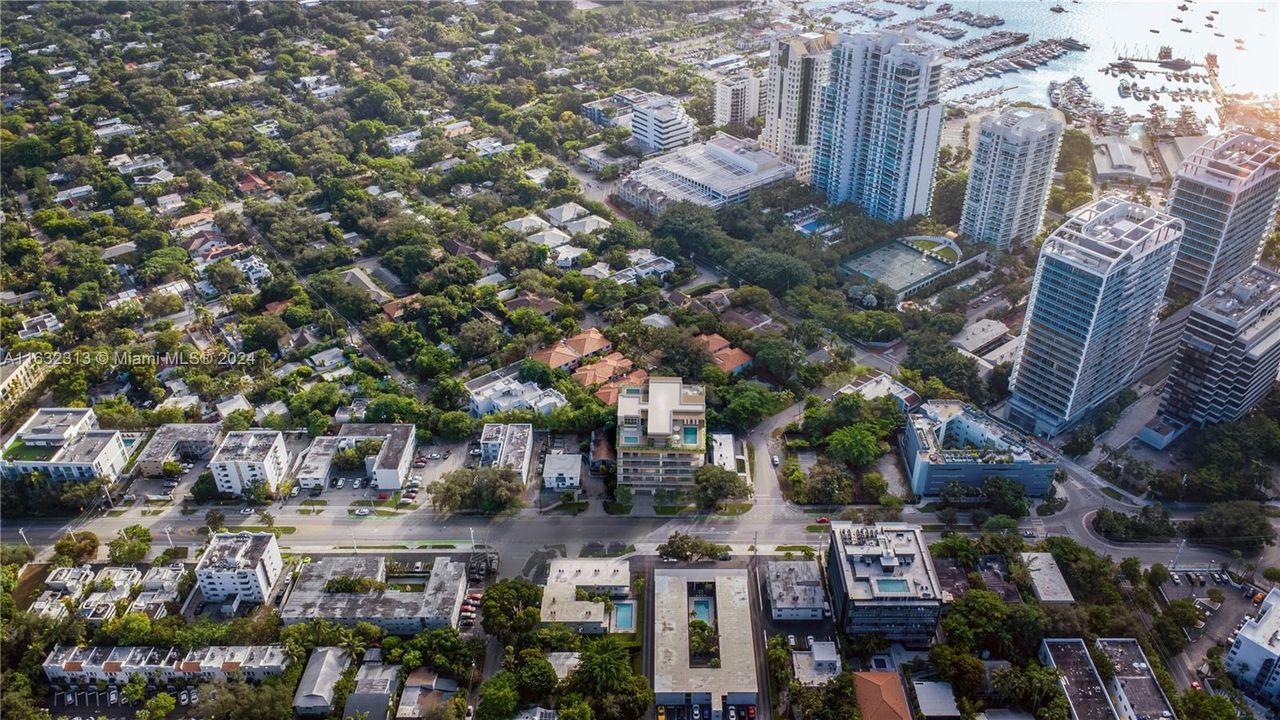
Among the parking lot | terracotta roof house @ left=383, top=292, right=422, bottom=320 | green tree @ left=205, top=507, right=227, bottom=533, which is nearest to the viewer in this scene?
the parking lot

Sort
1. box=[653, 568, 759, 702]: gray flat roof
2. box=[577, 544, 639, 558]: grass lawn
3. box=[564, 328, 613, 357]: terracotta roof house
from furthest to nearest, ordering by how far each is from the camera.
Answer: box=[564, 328, 613, 357]: terracotta roof house < box=[577, 544, 639, 558]: grass lawn < box=[653, 568, 759, 702]: gray flat roof

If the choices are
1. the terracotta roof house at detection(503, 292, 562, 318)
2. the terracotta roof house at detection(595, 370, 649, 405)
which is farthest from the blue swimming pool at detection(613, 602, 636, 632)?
the terracotta roof house at detection(503, 292, 562, 318)

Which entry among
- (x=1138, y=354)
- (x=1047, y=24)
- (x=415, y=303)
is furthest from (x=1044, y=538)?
(x=1047, y=24)

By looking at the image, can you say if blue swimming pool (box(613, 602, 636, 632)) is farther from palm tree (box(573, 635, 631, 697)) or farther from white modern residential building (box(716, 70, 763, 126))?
white modern residential building (box(716, 70, 763, 126))

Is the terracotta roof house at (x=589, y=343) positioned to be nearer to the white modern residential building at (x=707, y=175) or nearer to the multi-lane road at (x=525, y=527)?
the multi-lane road at (x=525, y=527)

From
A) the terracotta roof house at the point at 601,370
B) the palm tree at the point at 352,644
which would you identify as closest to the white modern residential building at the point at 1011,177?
the terracotta roof house at the point at 601,370

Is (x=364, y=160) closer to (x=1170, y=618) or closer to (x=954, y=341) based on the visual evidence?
(x=954, y=341)
